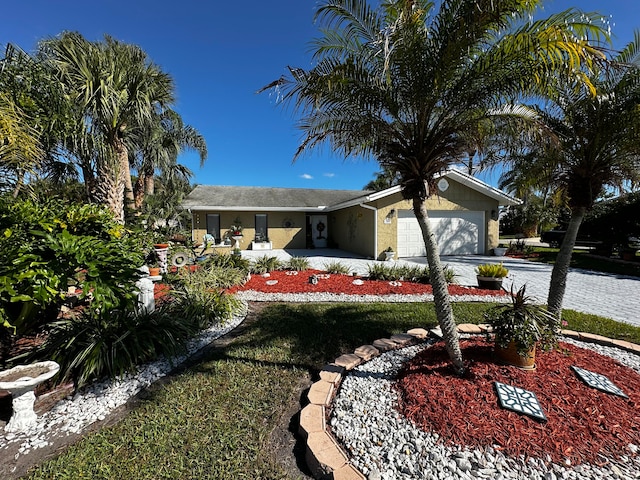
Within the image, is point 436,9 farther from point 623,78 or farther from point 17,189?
point 17,189

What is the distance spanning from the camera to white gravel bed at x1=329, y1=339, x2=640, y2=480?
76.6 inches

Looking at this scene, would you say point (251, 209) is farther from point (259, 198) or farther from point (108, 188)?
point (108, 188)

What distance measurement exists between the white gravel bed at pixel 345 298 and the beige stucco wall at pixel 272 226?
37.4ft

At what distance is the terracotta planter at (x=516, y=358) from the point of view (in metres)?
2.96

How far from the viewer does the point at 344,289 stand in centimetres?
751

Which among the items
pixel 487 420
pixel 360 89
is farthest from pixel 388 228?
pixel 487 420

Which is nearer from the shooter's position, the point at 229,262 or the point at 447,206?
the point at 229,262

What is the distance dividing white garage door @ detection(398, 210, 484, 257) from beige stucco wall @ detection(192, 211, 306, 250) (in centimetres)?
753

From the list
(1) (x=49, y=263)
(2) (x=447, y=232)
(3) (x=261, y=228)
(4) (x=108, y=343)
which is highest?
(3) (x=261, y=228)

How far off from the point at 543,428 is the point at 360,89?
3885 mm

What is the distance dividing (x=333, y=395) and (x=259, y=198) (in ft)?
57.0

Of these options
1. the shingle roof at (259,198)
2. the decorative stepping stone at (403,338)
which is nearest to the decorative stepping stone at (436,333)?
the decorative stepping stone at (403,338)

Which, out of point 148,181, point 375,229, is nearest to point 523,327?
point 375,229

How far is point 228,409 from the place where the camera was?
275 centimetres
